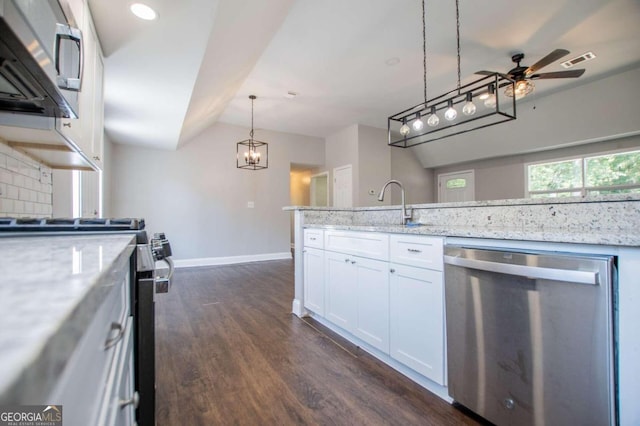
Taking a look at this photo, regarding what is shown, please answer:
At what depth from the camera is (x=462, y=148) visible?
22.0 ft

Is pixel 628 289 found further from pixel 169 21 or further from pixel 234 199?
pixel 234 199

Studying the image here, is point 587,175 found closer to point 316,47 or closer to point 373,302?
point 316,47

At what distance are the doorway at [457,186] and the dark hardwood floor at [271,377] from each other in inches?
235

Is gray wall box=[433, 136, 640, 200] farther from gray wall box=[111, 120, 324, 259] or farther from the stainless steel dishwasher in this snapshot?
the stainless steel dishwasher

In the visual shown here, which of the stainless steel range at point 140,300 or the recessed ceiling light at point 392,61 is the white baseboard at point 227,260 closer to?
the recessed ceiling light at point 392,61

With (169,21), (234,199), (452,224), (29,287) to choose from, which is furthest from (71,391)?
(234,199)

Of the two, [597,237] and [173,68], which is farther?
[173,68]

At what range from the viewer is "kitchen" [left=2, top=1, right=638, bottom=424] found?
9.30ft

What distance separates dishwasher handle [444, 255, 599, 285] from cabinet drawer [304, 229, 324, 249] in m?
1.34

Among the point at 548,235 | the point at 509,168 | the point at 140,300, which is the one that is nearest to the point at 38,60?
the point at 140,300

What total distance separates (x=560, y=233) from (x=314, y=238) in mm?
1888

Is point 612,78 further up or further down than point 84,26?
further up

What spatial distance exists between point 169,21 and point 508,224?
8.37 ft

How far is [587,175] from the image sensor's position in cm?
530
